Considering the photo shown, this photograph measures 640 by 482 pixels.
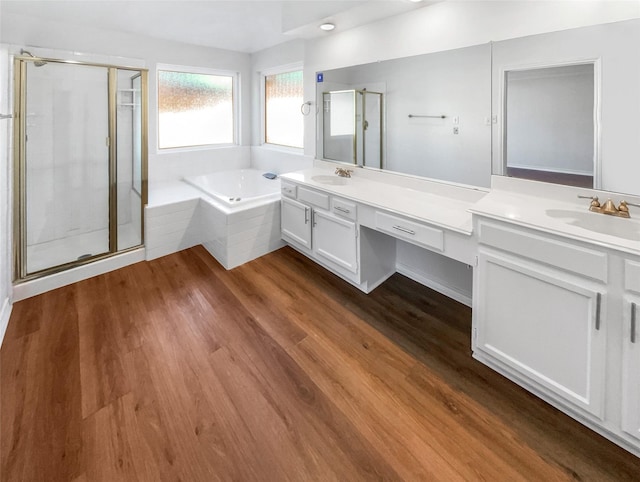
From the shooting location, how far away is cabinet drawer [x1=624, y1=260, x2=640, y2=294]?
4.05ft

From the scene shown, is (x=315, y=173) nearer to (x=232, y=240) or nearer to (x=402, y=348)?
(x=232, y=240)

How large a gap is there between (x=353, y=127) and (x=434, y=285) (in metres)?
1.65

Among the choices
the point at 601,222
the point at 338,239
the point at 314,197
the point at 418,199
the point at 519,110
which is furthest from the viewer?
the point at 314,197

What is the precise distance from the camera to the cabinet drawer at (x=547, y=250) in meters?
1.34

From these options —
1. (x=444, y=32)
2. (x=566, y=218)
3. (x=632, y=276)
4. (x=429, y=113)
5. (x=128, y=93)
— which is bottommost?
(x=632, y=276)

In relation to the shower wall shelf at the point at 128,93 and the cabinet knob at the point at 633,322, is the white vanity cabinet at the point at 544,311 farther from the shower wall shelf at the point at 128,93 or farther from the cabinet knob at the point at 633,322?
the shower wall shelf at the point at 128,93

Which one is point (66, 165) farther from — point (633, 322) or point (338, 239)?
point (633, 322)

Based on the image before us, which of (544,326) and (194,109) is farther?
(194,109)

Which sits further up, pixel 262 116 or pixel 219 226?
pixel 262 116


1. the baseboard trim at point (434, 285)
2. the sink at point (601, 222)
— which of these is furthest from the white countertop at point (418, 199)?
the baseboard trim at point (434, 285)

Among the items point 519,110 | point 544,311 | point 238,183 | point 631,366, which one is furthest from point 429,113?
point 238,183

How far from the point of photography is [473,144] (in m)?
2.28

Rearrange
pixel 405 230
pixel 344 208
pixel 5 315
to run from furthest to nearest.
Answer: pixel 344 208, pixel 5 315, pixel 405 230

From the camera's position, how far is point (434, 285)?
9.01ft
